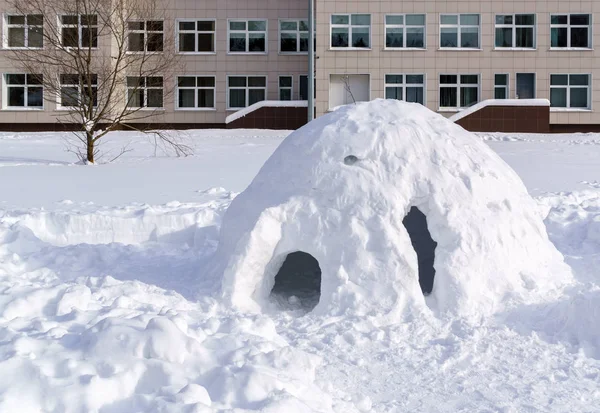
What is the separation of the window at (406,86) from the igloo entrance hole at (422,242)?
24.6 m

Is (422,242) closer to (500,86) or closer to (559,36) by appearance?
(500,86)

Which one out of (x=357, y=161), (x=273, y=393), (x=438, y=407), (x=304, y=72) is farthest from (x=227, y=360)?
(x=304, y=72)

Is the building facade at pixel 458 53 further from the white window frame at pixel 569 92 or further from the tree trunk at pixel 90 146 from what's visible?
the tree trunk at pixel 90 146

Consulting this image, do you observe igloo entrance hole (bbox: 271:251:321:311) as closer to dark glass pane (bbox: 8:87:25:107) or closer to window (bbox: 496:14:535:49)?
window (bbox: 496:14:535:49)

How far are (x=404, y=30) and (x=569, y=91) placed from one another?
753cm

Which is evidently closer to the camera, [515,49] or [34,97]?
[515,49]

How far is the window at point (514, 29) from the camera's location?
110 feet

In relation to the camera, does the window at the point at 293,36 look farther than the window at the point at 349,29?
Yes

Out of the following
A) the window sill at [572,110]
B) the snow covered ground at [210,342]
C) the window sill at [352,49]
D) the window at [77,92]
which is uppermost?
the window sill at [352,49]

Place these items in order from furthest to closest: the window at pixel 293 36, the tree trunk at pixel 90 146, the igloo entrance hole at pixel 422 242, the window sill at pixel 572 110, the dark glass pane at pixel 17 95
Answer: the window at pixel 293 36, the dark glass pane at pixel 17 95, the window sill at pixel 572 110, the tree trunk at pixel 90 146, the igloo entrance hole at pixel 422 242

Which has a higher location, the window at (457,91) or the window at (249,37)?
the window at (249,37)

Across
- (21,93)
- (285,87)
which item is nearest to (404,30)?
(285,87)

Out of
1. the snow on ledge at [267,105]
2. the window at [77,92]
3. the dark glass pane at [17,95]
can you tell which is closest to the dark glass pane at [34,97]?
the dark glass pane at [17,95]

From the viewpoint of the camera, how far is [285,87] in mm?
35844
